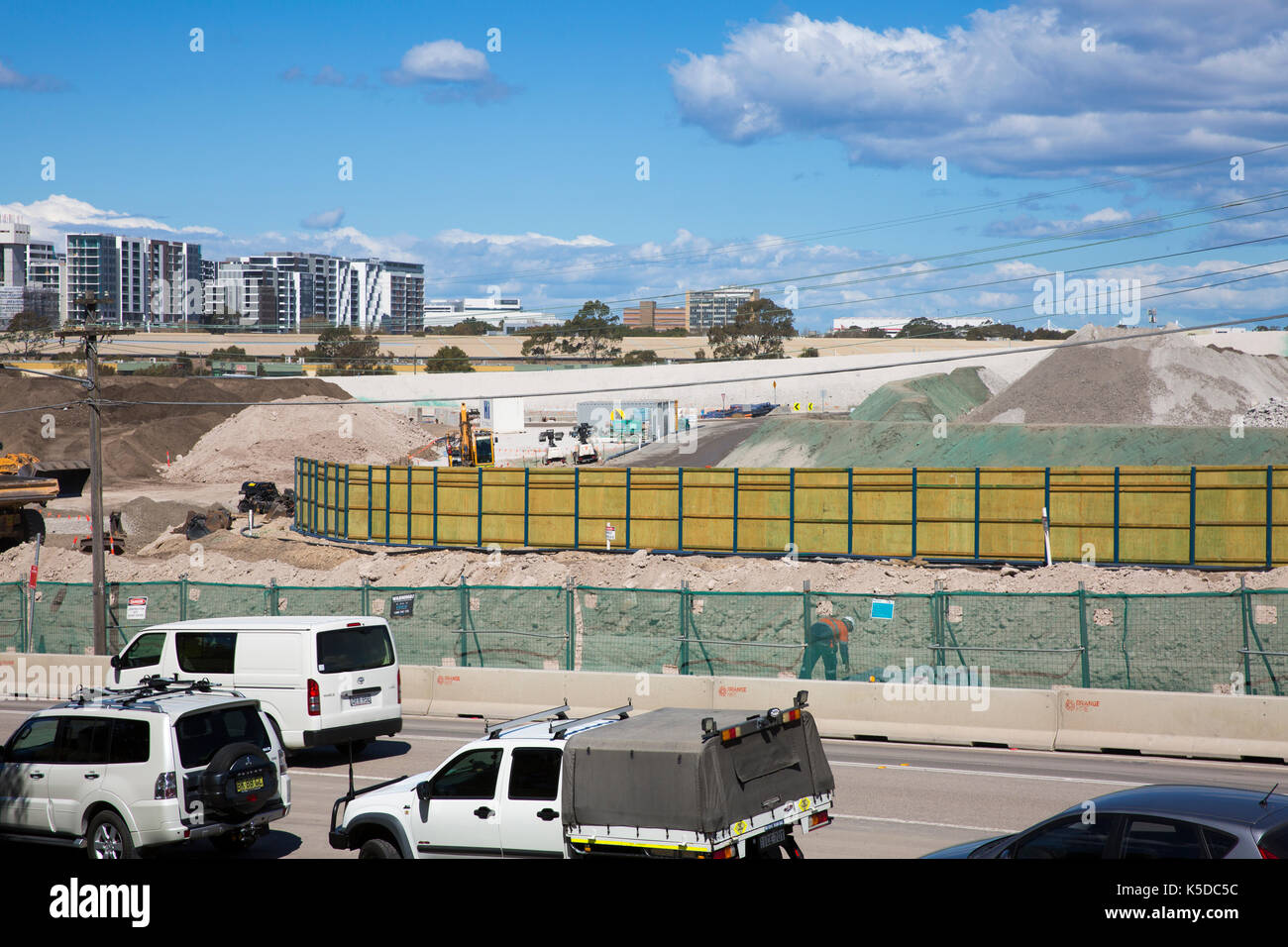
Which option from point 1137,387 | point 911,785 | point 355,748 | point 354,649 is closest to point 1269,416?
point 1137,387

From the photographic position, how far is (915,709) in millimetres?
18953

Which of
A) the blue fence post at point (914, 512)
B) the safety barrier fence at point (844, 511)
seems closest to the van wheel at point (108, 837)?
the safety barrier fence at point (844, 511)

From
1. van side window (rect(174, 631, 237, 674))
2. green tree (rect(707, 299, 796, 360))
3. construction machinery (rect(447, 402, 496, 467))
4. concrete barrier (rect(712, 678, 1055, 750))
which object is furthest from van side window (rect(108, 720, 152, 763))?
green tree (rect(707, 299, 796, 360))

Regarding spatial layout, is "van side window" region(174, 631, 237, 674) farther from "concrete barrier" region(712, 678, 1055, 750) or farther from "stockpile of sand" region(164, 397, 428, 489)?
"stockpile of sand" region(164, 397, 428, 489)

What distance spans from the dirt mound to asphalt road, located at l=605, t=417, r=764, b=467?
2946 cm

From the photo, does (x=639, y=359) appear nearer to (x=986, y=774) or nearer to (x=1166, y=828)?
(x=986, y=774)

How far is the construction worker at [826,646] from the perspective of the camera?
21266mm

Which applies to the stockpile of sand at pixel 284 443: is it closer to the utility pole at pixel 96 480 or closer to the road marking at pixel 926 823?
the utility pole at pixel 96 480

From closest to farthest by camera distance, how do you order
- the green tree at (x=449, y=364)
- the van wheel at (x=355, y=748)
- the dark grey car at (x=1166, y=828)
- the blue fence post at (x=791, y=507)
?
1. the dark grey car at (x=1166, y=828)
2. the van wheel at (x=355, y=748)
3. the blue fence post at (x=791, y=507)
4. the green tree at (x=449, y=364)

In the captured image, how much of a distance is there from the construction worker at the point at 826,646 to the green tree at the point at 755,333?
122158 mm

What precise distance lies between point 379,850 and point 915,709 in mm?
10941

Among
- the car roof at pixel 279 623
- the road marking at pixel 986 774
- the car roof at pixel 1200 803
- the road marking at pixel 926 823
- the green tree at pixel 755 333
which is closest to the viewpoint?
the car roof at pixel 1200 803
